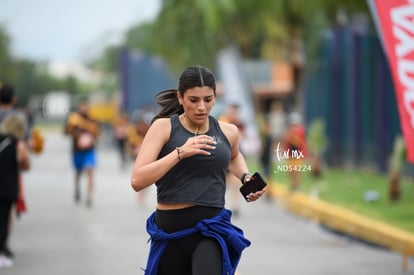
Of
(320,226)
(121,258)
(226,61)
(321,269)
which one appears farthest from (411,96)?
(226,61)

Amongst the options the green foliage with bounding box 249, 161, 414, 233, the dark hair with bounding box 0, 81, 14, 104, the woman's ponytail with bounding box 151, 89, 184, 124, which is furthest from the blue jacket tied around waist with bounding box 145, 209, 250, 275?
the green foliage with bounding box 249, 161, 414, 233

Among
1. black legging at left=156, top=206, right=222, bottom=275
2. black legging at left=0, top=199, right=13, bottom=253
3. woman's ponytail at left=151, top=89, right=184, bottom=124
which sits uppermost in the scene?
woman's ponytail at left=151, top=89, right=184, bottom=124

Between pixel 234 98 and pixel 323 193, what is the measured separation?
22.2 meters

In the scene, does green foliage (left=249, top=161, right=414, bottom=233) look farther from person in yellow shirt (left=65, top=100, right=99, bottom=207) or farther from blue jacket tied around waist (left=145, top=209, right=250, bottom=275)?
blue jacket tied around waist (left=145, top=209, right=250, bottom=275)

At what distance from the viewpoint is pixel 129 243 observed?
45.0 feet

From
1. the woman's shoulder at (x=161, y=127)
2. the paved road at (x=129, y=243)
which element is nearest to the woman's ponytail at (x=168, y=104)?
the woman's shoulder at (x=161, y=127)

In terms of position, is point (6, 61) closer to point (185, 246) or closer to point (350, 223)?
point (350, 223)

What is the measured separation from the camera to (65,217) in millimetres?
17453

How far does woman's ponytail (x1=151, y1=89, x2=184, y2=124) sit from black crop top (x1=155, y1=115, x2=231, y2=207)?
11.4 inches

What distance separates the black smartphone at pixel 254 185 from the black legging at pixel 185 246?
0.76 ft

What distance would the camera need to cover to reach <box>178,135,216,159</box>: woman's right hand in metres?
5.95

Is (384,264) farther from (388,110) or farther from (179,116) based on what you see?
(388,110)

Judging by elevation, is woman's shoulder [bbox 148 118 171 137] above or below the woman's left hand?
above

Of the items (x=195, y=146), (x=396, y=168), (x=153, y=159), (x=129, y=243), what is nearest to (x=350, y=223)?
(x=396, y=168)
